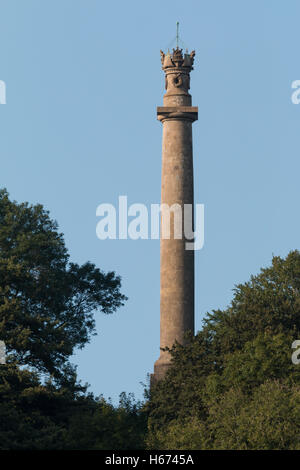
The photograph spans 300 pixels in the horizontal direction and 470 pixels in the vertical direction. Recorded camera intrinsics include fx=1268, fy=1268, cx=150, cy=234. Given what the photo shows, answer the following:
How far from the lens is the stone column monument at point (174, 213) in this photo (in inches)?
2862

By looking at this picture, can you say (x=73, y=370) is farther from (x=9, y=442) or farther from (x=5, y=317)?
(x=9, y=442)

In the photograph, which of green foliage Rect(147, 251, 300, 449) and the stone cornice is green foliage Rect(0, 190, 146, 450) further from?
the stone cornice

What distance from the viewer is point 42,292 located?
7369cm

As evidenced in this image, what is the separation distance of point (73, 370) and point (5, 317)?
550 centimetres

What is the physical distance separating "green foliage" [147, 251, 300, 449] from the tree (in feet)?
22.6

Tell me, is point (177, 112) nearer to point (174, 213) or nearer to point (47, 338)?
point (174, 213)

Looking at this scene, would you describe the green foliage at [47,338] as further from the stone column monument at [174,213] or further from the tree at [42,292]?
the stone column monument at [174,213]

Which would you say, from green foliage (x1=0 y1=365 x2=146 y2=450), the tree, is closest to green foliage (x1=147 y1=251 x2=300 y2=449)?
green foliage (x1=0 y1=365 x2=146 y2=450)

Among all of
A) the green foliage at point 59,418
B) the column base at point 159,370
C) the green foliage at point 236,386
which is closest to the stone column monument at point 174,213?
the column base at point 159,370

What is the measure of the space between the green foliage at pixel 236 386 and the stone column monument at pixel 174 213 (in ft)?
7.21

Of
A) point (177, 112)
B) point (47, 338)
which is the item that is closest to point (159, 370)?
point (47, 338)

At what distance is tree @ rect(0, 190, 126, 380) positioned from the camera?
69125 millimetres

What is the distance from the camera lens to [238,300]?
78188 millimetres
